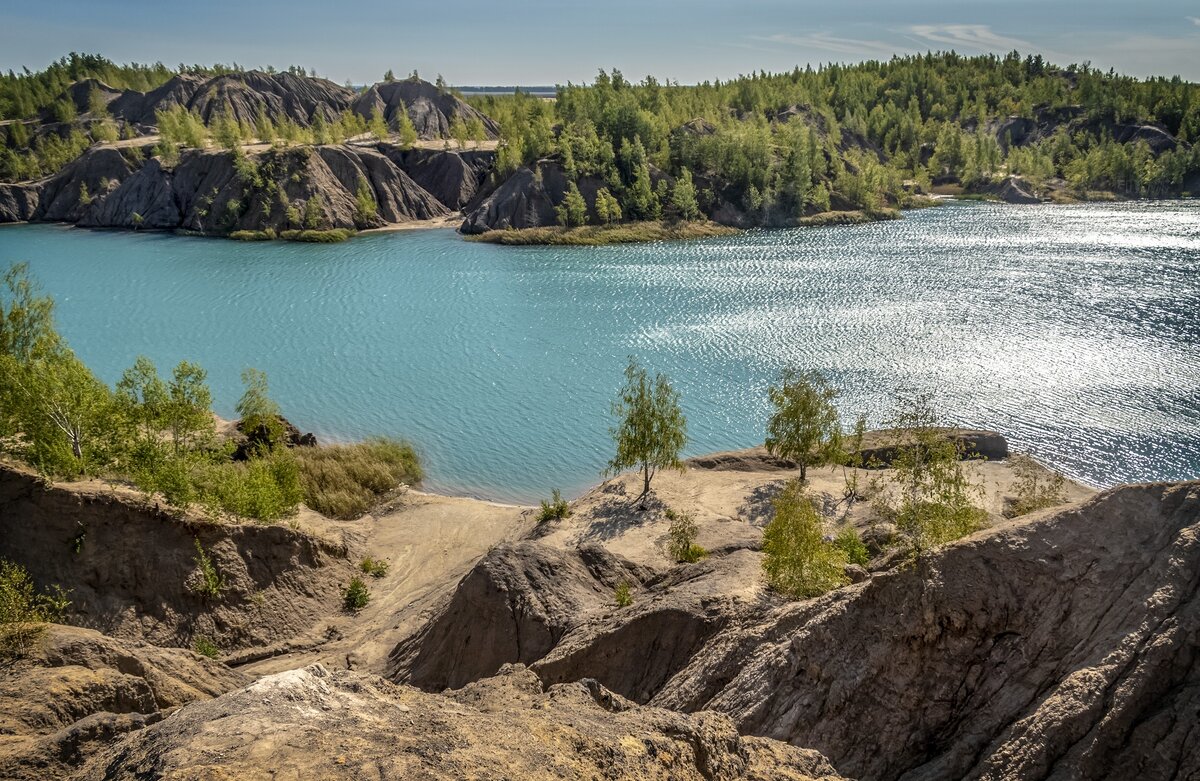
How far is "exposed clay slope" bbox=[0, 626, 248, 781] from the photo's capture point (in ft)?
41.0

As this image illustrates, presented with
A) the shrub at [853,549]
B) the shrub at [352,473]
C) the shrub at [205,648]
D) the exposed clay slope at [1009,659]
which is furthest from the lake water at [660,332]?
the exposed clay slope at [1009,659]

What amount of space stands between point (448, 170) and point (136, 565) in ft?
457

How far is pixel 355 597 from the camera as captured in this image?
27188 millimetres

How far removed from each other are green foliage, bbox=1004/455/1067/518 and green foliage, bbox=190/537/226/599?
25804 mm

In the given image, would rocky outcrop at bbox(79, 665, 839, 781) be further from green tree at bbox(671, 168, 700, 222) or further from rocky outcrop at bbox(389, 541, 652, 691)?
green tree at bbox(671, 168, 700, 222)

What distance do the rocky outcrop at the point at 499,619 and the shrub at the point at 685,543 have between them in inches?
189

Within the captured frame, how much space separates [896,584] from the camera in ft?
47.5

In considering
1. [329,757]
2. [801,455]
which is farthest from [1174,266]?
[329,757]

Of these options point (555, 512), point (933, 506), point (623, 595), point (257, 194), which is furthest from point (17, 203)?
point (933, 506)

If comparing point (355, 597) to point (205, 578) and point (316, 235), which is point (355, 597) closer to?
point (205, 578)

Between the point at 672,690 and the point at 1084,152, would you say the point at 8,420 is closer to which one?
the point at 672,690

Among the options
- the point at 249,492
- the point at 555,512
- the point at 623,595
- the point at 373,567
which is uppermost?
the point at 249,492

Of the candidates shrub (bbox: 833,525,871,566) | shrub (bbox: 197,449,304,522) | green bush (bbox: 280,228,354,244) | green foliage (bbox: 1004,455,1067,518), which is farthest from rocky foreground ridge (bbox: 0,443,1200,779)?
green bush (bbox: 280,228,354,244)

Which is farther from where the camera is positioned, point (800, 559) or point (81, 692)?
point (800, 559)
